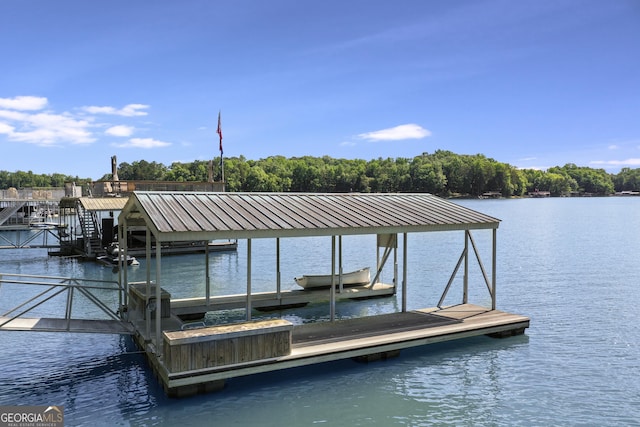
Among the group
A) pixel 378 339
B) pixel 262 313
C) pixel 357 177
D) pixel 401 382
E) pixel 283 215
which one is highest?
pixel 357 177

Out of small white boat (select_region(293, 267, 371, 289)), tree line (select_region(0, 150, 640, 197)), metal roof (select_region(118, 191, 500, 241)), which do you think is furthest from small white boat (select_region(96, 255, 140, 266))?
tree line (select_region(0, 150, 640, 197))

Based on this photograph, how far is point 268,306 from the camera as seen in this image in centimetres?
1855

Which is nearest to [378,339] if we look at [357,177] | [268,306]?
[268,306]

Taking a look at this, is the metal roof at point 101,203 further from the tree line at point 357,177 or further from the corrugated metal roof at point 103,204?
the tree line at point 357,177

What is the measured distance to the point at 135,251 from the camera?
3553 centimetres

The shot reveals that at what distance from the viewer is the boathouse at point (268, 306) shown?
35.6 feet

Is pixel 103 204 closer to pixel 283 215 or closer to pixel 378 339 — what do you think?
pixel 283 215

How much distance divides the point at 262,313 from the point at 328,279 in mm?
2852

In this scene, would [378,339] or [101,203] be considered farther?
[101,203]

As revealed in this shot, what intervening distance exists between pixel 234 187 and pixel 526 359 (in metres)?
136

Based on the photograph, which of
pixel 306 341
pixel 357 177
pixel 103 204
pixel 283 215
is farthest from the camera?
pixel 357 177

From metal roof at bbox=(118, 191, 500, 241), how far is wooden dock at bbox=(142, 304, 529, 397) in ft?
6.92

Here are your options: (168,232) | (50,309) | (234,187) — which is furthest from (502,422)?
(234,187)

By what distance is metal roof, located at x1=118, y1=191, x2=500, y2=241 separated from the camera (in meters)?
A: 11.7
